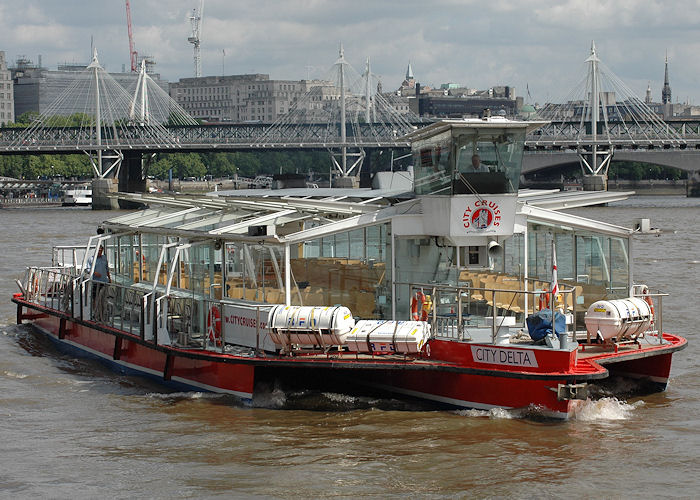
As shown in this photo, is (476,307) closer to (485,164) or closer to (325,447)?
(485,164)

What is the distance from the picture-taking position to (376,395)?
19.5m

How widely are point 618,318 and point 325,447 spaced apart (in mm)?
4804

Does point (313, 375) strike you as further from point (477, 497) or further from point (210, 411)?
Result: point (477, 497)

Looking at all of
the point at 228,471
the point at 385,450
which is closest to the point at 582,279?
the point at 385,450

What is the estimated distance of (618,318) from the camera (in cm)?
1870

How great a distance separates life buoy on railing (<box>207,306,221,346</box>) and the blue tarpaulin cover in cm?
513

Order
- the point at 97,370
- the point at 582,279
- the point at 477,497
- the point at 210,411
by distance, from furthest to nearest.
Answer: the point at 97,370, the point at 582,279, the point at 210,411, the point at 477,497

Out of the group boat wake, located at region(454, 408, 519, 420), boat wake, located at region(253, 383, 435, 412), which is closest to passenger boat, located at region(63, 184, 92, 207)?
boat wake, located at region(253, 383, 435, 412)

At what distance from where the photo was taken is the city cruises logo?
1930cm

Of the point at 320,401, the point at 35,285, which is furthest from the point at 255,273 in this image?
the point at 35,285

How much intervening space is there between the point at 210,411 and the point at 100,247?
285 inches

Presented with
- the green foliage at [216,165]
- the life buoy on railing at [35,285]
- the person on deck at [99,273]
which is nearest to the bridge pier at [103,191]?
the green foliage at [216,165]

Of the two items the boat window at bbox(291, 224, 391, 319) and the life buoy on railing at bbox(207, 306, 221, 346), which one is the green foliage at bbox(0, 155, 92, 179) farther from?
the life buoy on railing at bbox(207, 306, 221, 346)

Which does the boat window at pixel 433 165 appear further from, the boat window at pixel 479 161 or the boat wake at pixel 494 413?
the boat wake at pixel 494 413
